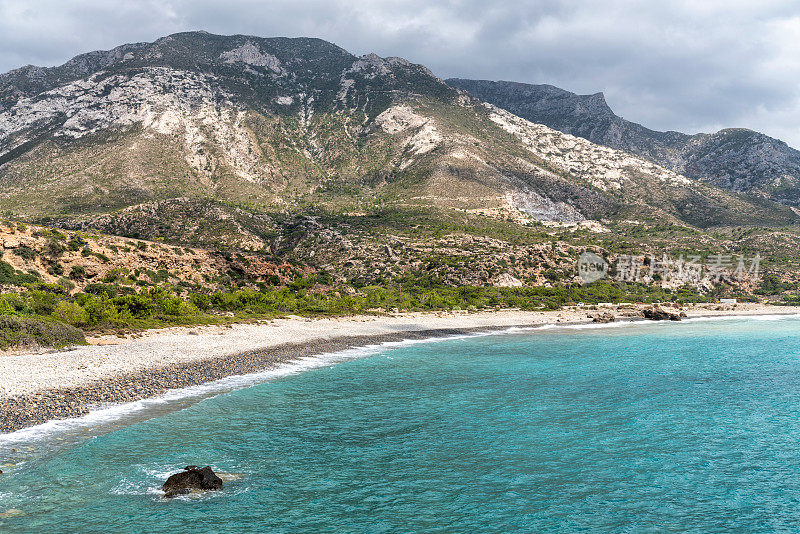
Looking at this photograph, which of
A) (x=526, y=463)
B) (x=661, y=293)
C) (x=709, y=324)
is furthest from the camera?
(x=661, y=293)

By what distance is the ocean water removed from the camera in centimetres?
1230

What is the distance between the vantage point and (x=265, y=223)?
10969 cm

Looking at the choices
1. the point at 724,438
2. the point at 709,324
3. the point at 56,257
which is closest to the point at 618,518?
the point at 724,438

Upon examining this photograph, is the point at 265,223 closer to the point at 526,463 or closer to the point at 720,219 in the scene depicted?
the point at 526,463

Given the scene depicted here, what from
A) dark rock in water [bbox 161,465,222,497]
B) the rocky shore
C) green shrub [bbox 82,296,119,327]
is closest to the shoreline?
the rocky shore

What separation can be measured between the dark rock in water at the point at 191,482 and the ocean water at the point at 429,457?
0.32 metres

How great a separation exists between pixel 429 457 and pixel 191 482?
765 cm

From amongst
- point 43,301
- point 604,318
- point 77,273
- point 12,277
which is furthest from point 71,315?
point 604,318

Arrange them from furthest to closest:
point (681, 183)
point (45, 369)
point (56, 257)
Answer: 1. point (681, 183)
2. point (56, 257)
3. point (45, 369)

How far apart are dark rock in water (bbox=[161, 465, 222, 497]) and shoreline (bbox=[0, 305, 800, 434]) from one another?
28.9 ft

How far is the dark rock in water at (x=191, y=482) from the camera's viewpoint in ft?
43.8

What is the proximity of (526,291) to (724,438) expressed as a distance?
2990 inches

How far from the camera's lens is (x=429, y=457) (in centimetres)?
1670

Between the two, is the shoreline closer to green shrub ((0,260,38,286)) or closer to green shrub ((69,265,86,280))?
green shrub ((0,260,38,286))
